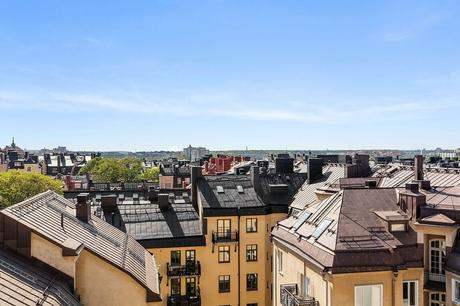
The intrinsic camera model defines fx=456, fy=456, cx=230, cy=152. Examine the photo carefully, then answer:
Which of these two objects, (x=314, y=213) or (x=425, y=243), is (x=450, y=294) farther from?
(x=314, y=213)

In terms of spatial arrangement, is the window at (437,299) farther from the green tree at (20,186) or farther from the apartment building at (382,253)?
the green tree at (20,186)

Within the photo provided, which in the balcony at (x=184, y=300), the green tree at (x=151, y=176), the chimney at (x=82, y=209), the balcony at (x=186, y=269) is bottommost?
the balcony at (x=184, y=300)

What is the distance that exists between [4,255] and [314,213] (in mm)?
18692

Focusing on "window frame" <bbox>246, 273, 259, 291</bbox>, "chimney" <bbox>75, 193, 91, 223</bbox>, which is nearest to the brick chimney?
"window frame" <bbox>246, 273, 259, 291</bbox>

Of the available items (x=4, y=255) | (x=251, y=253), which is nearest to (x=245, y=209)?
(x=251, y=253)

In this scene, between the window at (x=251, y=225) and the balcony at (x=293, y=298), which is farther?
the window at (x=251, y=225)

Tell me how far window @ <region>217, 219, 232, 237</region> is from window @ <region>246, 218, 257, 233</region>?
72.7 inches

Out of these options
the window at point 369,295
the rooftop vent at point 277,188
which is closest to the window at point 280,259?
the window at point 369,295

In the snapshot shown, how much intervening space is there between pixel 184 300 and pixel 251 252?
24.4 feet

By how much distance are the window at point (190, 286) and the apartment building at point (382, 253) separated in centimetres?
1438

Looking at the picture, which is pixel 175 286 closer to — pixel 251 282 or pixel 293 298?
pixel 251 282

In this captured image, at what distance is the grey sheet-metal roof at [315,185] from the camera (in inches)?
1633

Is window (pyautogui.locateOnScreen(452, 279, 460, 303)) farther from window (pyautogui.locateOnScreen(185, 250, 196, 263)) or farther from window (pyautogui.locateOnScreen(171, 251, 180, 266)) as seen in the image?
window (pyautogui.locateOnScreen(171, 251, 180, 266))

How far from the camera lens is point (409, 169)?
3978 cm
